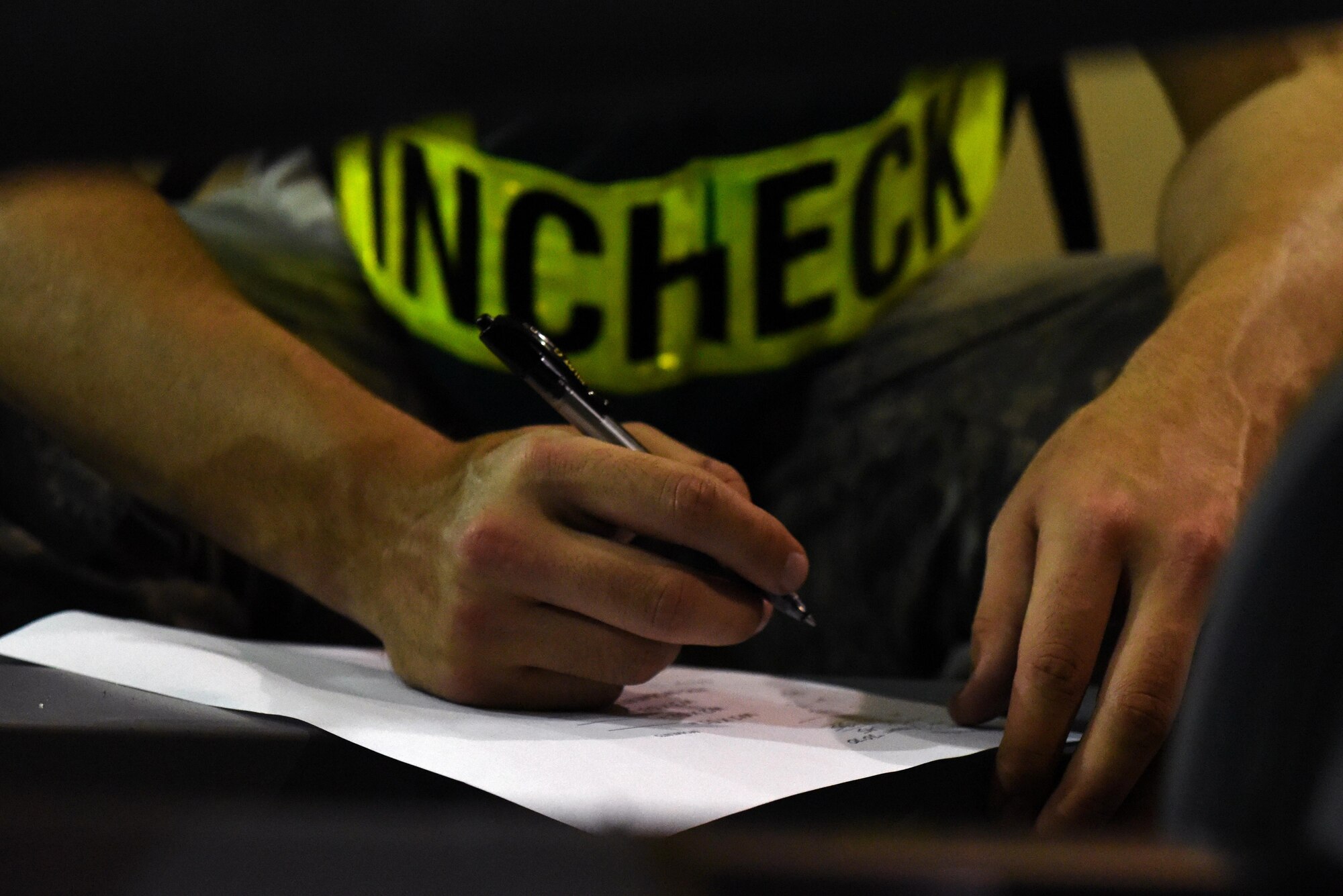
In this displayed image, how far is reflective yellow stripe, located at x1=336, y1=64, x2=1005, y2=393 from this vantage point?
1.98ft

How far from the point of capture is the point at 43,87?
0.11m

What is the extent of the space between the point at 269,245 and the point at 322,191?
0.06 metres

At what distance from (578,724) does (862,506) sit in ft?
0.94

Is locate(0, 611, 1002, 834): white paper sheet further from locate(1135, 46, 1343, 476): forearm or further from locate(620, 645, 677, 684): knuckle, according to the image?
locate(1135, 46, 1343, 476): forearm

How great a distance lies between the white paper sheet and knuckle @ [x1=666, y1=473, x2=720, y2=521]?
67 mm

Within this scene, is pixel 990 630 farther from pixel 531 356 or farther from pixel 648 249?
pixel 648 249

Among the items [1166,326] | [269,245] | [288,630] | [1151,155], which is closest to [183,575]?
[288,630]

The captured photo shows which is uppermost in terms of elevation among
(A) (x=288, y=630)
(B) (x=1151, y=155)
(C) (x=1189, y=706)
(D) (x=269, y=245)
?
(B) (x=1151, y=155)

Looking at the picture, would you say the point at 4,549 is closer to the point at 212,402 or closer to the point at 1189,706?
the point at 212,402

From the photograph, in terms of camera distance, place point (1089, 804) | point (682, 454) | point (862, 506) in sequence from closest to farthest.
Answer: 1. point (1089, 804)
2. point (682, 454)
3. point (862, 506)

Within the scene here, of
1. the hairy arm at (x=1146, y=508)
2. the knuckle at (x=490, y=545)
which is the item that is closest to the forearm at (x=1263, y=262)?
the hairy arm at (x=1146, y=508)

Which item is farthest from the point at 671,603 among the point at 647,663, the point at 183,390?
the point at 183,390

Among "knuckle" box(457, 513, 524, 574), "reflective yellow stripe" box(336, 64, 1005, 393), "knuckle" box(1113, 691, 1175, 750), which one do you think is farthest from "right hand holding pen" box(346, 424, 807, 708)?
"reflective yellow stripe" box(336, 64, 1005, 393)

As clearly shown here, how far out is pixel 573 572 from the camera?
1.15 ft
